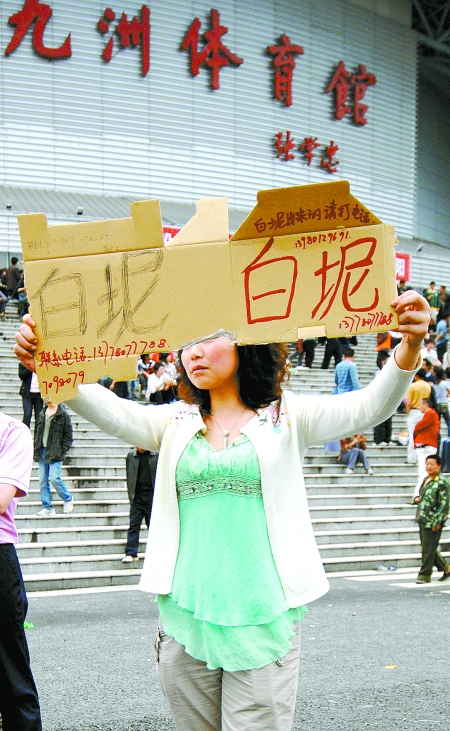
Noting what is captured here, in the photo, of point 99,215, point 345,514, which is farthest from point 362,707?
point 99,215

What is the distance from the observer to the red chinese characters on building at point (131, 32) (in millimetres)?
26531

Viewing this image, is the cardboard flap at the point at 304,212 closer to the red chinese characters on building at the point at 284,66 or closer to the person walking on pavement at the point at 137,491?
the person walking on pavement at the point at 137,491

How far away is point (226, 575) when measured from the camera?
274 cm

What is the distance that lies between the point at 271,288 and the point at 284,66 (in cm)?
2848

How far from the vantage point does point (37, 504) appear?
1207 centimetres

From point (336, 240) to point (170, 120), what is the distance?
1027 inches

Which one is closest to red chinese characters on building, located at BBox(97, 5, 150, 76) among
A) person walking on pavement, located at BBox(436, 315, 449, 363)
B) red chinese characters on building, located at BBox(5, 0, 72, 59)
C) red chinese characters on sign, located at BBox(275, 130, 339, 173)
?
red chinese characters on building, located at BBox(5, 0, 72, 59)

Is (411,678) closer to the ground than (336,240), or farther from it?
closer to the ground

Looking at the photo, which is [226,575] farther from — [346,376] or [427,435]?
[346,376]

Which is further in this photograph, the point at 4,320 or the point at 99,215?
the point at 99,215

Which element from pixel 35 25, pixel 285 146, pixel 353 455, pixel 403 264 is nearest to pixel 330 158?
pixel 285 146

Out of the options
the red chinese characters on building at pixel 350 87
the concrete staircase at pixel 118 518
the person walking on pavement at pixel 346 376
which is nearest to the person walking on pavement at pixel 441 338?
the concrete staircase at pixel 118 518

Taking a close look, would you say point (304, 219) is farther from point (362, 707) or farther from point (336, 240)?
point (362, 707)

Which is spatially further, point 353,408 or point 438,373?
point 438,373
